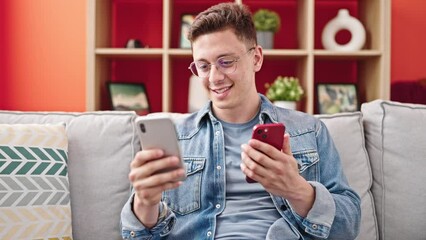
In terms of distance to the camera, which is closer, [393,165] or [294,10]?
[393,165]

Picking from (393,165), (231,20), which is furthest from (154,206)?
(393,165)

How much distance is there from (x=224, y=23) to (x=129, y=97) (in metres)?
1.20

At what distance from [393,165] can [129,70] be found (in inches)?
62.1

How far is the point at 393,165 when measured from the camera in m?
1.80

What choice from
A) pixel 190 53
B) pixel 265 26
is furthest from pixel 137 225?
pixel 265 26

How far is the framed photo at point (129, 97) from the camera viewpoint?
261cm

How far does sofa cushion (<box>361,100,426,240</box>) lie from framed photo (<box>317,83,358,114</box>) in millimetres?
732

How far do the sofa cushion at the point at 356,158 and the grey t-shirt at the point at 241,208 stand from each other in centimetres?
40

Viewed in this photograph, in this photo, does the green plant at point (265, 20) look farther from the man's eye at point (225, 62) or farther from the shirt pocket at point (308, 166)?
the shirt pocket at point (308, 166)

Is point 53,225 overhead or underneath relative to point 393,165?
underneath

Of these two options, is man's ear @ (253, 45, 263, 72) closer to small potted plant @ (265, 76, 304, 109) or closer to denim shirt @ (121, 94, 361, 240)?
denim shirt @ (121, 94, 361, 240)

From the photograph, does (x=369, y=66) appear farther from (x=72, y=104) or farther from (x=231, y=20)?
(x=72, y=104)

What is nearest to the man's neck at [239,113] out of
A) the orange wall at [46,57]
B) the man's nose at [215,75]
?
the man's nose at [215,75]

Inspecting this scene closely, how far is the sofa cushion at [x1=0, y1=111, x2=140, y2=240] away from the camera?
5.63 ft
